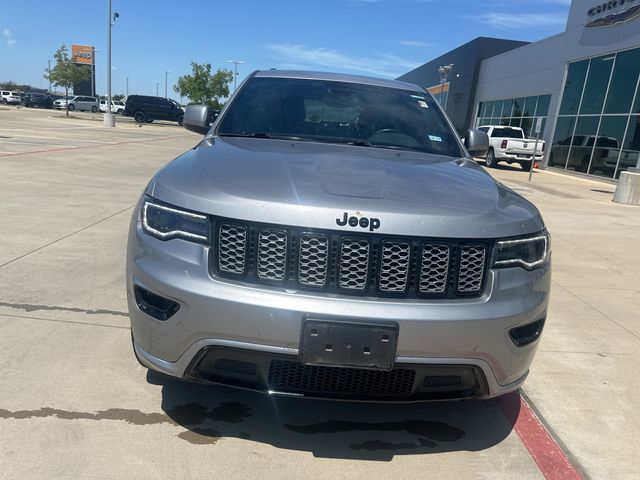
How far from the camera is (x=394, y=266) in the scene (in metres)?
2.12

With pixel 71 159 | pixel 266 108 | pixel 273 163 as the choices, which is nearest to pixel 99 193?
pixel 71 159

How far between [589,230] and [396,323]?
793 centimetres

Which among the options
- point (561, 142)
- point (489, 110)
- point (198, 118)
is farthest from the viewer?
point (489, 110)

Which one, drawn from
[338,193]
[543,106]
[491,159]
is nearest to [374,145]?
[338,193]

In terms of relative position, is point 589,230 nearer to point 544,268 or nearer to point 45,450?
point 544,268

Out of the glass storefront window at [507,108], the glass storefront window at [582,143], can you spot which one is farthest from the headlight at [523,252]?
the glass storefront window at [507,108]

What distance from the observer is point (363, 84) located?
399cm

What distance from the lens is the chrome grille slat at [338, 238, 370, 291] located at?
82.4 inches

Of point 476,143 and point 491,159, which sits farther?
point 491,159

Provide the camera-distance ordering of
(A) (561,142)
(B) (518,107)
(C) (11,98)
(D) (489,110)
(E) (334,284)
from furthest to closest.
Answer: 1. (C) (11,98)
2. (D) (489,110)
3. (B) (518,107)
4. (A) (561,142)
5. (E) (334,284)

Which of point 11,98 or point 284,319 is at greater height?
point 284,319

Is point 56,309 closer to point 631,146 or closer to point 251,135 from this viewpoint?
point 251,135

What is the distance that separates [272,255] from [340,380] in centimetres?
60

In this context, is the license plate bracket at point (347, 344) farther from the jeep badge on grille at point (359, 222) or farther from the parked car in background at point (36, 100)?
the parked car in background at point (36, 100)
